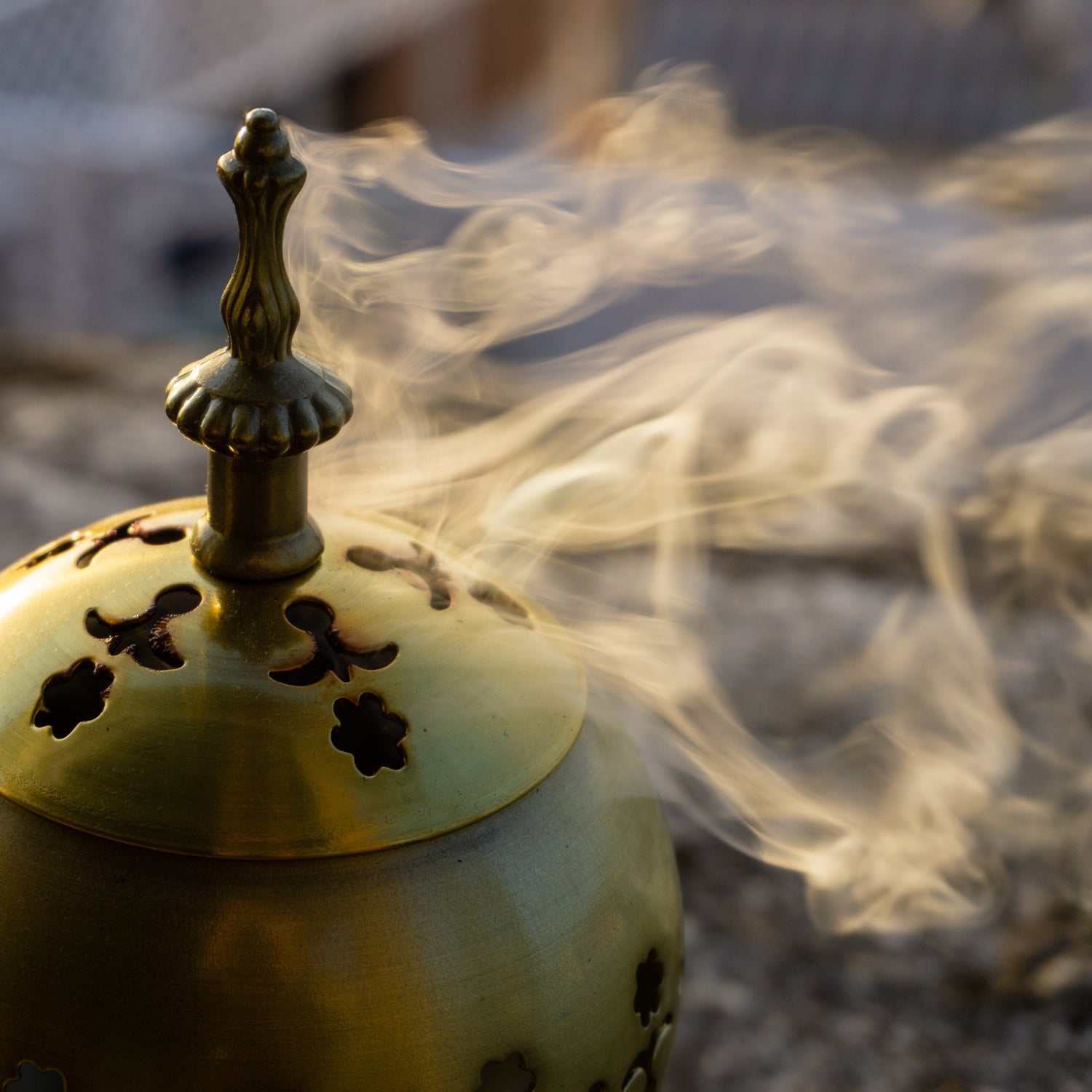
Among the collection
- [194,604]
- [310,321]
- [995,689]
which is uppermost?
[310,321]

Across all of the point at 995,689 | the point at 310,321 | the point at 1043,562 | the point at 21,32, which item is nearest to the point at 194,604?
the point at 310,321

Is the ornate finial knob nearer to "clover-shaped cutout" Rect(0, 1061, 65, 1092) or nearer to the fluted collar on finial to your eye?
the fluted collar on finial

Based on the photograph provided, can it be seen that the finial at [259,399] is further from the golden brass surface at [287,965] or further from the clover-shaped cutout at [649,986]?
the clover-shaped cutout at [649,986]

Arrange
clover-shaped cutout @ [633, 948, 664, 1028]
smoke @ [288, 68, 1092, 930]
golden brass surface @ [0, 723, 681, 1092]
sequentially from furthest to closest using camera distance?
smoke @ [288, 68, 1092, 930] → clover-shaped cutout @ [633, 948, 664, 1028] → golden brass surface @ [0, 723, 681, 1092]

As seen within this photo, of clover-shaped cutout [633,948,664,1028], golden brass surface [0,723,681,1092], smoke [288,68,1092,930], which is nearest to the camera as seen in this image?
golden brass surface [0,723,681,1092]

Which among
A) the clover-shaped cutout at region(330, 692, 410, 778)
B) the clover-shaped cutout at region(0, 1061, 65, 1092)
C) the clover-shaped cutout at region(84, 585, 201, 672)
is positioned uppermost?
the clover-shaped cutout at region(84, 585, 201, 672)

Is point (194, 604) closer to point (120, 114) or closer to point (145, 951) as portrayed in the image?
point (145, 951)

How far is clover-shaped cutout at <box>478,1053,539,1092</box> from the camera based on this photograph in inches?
21.4

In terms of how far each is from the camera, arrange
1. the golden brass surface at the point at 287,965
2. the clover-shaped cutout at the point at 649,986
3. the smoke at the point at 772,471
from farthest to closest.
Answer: the smoke at the point at 772,471 < the clover-shaped cutout at the point at 649,986 < the golden brass surface at the point at 287,965

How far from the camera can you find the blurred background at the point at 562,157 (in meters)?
0.97

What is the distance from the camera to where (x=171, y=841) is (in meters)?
0.51

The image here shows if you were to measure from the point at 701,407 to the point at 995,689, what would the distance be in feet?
1.59

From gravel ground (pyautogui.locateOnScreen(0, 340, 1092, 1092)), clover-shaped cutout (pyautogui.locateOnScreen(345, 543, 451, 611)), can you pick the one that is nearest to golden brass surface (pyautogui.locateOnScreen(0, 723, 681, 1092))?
clover-shaped cutout (pyautogui.locateOnScreen(345, 543, 451, 611))

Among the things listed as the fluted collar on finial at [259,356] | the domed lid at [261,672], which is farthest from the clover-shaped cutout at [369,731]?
the fluted collar on finial at [259,356]
